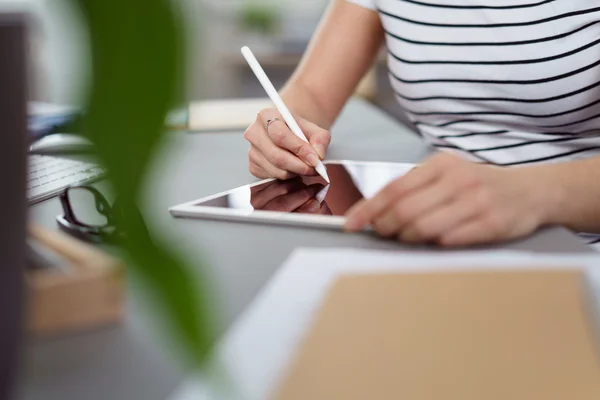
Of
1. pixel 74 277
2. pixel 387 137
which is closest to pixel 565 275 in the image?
pixel 74 277

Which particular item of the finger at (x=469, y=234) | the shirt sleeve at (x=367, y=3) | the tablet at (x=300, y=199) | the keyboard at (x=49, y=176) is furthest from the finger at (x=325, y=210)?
the shirt sleeve at (x=367, y=3)

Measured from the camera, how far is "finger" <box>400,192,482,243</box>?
48 cm

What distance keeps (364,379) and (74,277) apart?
143 millimetres

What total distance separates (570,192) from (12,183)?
491 millimetres

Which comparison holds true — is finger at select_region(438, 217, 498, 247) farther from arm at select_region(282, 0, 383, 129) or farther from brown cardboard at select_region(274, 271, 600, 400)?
arm at select_region(282, 0, 383, 129)

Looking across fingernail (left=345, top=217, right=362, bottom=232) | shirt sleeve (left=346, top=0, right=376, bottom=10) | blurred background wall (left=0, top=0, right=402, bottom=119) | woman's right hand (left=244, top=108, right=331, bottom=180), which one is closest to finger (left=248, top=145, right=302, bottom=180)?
woman's right hand (left=244, top=108, right=331, bottom=180)

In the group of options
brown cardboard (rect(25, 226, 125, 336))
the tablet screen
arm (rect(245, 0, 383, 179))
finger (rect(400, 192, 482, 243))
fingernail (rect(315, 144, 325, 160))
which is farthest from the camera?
arm (rect(245, 0, 383, 179))

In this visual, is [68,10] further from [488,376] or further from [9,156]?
[488,376]

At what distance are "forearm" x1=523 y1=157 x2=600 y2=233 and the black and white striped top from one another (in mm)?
235

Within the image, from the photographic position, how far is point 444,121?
937 millimetres

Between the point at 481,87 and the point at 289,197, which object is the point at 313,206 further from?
the point at 481,87

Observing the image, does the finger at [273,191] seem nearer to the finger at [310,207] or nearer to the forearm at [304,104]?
the finger at [310,207]

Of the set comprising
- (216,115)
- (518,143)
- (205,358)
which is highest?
(205,358)

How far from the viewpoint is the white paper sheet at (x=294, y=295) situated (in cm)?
31
